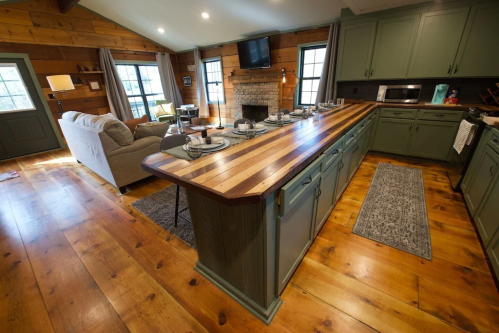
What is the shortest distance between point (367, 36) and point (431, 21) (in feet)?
2.57

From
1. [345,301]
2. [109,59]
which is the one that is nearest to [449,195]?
[345,301]

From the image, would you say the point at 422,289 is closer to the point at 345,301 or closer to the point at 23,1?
the point at 345,301

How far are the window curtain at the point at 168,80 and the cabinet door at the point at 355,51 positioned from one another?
5055mm

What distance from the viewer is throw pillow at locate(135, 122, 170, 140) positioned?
2.71 m

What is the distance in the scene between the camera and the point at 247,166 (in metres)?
1.04

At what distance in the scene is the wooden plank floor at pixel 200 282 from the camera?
1.17 meters

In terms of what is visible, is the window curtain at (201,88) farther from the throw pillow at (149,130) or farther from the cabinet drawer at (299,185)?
the cabinet drawer at (299,185)

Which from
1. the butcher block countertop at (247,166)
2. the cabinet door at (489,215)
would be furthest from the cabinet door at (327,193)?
the cabinet door at (489,215)

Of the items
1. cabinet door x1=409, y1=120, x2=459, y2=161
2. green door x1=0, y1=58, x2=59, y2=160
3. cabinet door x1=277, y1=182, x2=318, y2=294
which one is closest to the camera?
cabinet door x1=277, y1=182, x2=318, y2=294

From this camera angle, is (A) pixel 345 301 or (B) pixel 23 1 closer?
(A) pixel 345 301

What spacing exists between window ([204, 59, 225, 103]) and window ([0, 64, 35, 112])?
412 centimetres

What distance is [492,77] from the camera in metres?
2.72

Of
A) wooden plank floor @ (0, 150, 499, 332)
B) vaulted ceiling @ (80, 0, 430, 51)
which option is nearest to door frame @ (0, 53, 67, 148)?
vaulted ceiling @ (80, 0, 430, 51)

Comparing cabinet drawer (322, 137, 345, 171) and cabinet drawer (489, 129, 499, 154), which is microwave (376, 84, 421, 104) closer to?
cabinet drawer (489, 129, 499, 154)
